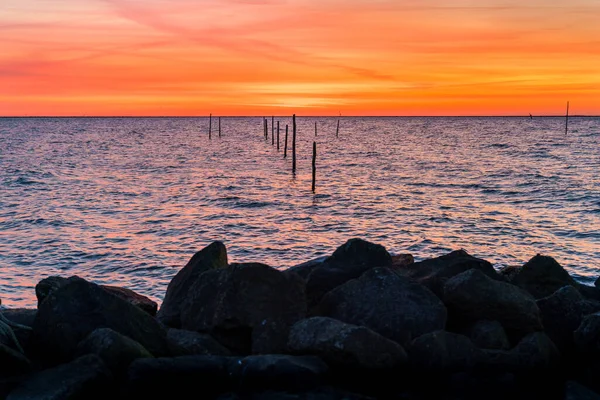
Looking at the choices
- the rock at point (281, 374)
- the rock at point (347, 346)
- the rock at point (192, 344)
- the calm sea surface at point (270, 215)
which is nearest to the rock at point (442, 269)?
the rock at point (347, 346)

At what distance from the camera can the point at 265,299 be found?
8.73 meters

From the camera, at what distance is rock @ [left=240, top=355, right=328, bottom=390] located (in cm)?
746

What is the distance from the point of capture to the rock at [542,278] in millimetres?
10672

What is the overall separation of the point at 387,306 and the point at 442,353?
3.17ft

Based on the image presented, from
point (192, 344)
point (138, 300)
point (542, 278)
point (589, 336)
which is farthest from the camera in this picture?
point (542, 278)

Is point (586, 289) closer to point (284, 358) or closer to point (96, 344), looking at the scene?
point (284, 358)

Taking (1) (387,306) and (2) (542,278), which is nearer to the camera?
(1) (387,306)

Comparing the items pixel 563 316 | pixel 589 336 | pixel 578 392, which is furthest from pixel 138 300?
pixel 589 336

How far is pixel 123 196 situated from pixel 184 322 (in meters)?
24.6

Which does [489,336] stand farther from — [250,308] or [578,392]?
[250,308]

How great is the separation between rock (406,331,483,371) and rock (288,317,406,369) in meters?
0.22

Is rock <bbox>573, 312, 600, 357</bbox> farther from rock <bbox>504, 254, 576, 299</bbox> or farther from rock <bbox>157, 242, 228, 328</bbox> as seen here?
rock <bbox>157, 242, 228, 328</bbox>

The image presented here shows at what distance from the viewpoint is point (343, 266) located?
10.3m

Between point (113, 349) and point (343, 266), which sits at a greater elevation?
point (343, 266)
